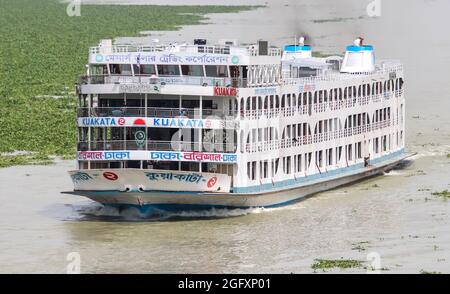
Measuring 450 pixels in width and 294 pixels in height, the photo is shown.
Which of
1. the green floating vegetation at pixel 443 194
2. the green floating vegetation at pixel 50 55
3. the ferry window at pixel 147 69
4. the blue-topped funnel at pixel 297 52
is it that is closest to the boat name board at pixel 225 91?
the ferry window at pixel 147 69

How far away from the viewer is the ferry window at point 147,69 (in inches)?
2290

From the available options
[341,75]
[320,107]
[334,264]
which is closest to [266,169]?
[320,107]

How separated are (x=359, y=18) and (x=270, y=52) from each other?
300 feet

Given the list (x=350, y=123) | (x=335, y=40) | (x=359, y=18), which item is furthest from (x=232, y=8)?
(x=350, y=123)

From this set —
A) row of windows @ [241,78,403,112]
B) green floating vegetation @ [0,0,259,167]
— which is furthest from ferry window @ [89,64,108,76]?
green floating vegetation @ [0,0,259,167]

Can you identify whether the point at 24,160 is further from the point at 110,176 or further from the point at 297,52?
the point at 110,176

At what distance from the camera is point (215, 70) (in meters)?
57.9

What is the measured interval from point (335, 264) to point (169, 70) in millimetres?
12188

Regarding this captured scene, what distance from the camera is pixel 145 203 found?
5641 centimetres

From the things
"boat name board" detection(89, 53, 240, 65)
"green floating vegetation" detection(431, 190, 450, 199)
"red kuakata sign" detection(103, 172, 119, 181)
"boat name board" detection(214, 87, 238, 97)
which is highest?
"boat name board" detection(89, 53, 240, 65)

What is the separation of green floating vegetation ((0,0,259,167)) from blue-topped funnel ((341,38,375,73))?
12.8 metres

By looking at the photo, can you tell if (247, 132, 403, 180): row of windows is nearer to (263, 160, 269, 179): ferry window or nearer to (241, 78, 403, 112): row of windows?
(263, 160, 269, 179): ferry window

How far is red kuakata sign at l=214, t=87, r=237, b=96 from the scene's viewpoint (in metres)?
56.7
